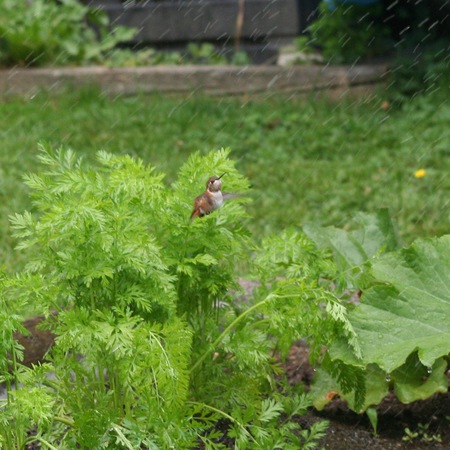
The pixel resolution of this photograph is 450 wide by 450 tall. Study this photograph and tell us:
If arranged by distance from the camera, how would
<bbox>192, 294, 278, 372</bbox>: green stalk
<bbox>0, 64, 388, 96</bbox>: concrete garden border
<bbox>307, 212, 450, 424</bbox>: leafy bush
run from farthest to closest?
<bbox>0, 64, 388, 96</bbox>: concrete garden border, <bbox>307, 212, 450, 424</bbox>: leafy bush, <bbox>192, 294, 278, 372</bbox>: green stalk

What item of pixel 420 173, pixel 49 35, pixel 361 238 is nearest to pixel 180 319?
pixel 361 238

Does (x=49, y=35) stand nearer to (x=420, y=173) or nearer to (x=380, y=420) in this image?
(x=420, y=173)

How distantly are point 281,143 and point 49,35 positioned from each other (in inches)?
101

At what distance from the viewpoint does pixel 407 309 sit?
3076 millimetres

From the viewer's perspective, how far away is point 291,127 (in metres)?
7.25

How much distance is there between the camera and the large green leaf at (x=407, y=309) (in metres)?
2.91

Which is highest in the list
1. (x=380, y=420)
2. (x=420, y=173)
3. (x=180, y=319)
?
(x=180, y=319)

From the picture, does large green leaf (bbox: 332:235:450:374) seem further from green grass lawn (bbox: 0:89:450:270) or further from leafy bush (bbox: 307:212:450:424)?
green grass lawn (bbox: 0:89:450:270)

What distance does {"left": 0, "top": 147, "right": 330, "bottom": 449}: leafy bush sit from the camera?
2.53m

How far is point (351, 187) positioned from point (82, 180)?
3648 millimetres

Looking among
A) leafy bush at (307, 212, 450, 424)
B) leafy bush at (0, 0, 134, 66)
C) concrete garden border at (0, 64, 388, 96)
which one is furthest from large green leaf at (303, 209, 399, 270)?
leafy bush at (0, 0, 134, 66)

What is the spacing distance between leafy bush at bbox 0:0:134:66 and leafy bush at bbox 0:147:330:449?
5.45 metres

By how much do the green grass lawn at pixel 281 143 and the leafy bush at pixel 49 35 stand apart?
55 centimetres

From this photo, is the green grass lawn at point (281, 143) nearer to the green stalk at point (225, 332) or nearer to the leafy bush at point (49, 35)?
the leafy bush at point (49, 35)
